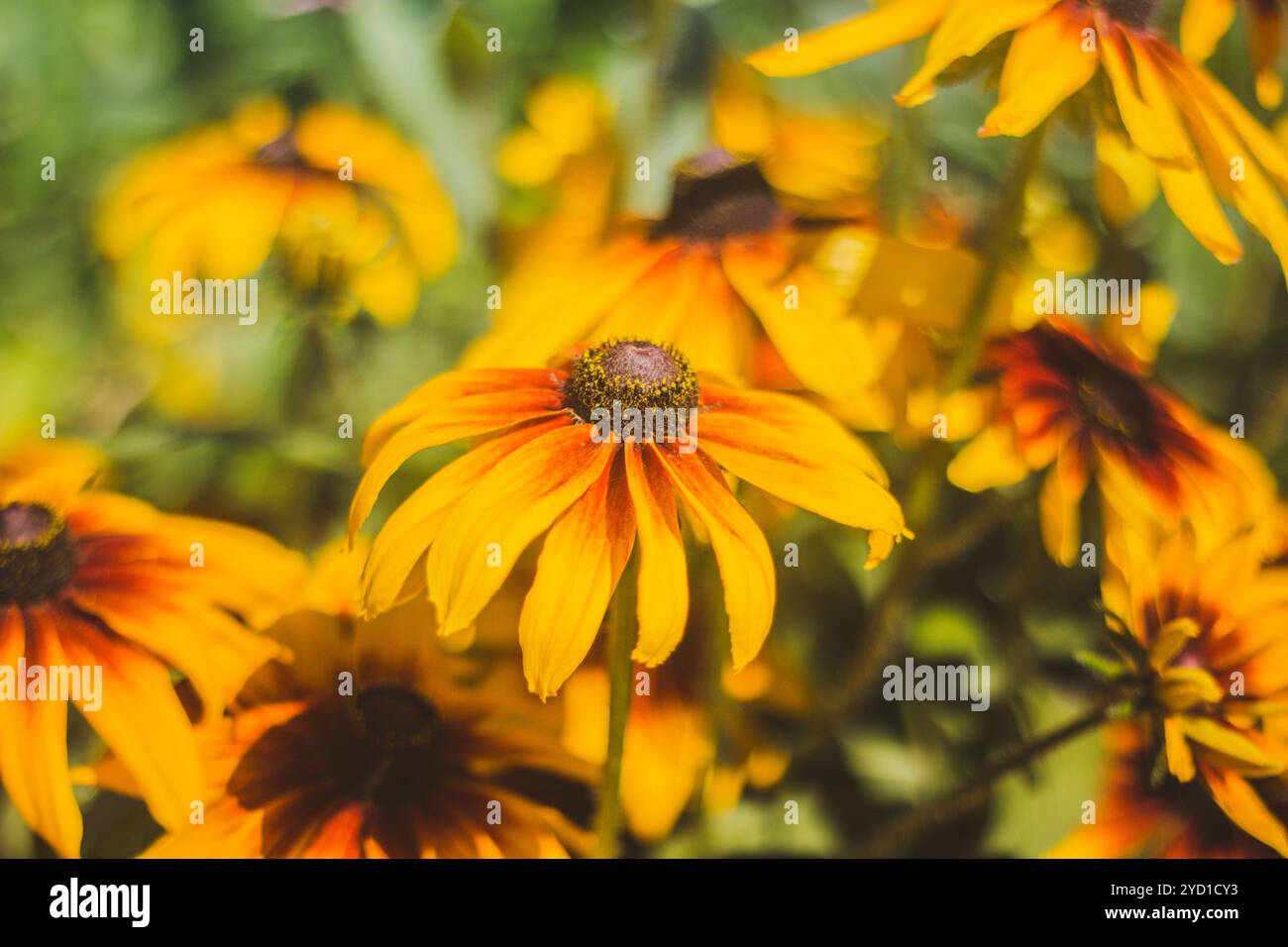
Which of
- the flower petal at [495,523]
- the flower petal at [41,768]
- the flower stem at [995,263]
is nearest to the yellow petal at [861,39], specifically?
the flower stem at [995,263]

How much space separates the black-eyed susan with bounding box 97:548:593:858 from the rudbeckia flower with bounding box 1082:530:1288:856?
11.3 inches

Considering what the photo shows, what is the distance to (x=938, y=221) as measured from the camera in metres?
Result: 0.82

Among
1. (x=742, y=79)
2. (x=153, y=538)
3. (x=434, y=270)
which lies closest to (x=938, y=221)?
(x=742, y=79)

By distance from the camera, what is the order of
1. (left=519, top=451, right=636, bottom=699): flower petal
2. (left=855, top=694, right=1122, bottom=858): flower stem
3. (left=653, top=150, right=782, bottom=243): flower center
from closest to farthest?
1. (left=519, top=451, right=636, bottom=699): flower petal
2. (left=855, top=694, right=1122, bottom=858): flower stem
3. (left=653, top=150, right=782, bottom=243): flower center

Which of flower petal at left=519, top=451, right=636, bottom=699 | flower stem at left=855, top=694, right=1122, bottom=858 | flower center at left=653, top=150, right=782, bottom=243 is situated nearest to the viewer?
flower petal at left=519, top=451, right=636, bottom=699

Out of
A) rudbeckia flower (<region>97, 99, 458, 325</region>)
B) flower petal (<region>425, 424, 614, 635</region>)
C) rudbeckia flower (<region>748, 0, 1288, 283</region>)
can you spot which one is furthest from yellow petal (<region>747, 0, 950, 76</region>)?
rudbeckia flower (<region>97, 99, 458, 325</region>)

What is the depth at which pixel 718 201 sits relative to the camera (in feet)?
2.44

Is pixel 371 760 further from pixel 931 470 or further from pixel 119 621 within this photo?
pixel 931 470

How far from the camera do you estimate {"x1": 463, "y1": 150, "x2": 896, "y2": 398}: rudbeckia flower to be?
66 cm

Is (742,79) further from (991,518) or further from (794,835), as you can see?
(794,835)

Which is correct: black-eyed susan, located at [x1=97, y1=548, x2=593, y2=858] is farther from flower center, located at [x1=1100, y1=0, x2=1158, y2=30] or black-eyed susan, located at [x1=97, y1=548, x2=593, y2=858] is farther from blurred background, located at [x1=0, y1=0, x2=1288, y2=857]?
flower center, located at [x1=1100, y1=0, x2=1158, y2=30]

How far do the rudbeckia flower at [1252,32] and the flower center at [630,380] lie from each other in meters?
0.32

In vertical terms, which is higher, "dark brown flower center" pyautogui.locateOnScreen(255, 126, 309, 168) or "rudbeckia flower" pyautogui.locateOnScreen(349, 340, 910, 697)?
"dark brown flower center" pyautogui.locateOnScreen(255, 126, 309, 168)

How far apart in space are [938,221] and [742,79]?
20cm
